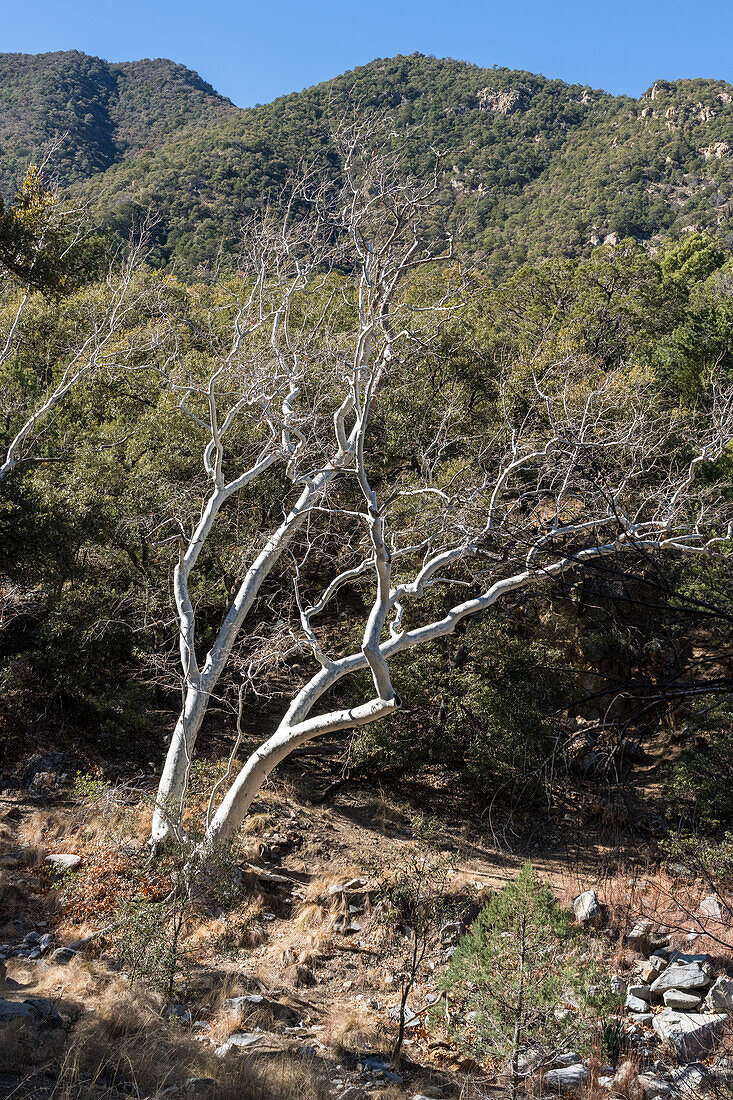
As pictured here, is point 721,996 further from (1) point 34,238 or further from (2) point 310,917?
(1) point 34,238

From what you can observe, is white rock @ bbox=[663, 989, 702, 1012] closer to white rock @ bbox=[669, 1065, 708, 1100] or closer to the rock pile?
the rock pile

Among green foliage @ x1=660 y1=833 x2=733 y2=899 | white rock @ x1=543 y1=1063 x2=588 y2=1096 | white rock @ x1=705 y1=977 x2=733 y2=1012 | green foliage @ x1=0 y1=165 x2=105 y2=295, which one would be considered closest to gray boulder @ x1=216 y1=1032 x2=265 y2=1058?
white rock @ x1=543 y1=1063 x2=588 y2=1096

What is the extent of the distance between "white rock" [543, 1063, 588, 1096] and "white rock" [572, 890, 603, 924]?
9.18 ft

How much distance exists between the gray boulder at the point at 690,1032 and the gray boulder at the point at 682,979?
1.25 ft

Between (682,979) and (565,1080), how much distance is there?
6.76 ft

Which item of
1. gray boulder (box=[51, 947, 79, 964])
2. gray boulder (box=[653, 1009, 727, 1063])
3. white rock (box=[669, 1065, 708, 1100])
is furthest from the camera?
gray boulder (box=[51, 947, 79, 964])

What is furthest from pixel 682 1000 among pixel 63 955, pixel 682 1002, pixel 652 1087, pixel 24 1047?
pixel 63 955

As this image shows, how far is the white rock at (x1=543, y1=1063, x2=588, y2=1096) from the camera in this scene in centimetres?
550

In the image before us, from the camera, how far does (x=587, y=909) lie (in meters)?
8.48

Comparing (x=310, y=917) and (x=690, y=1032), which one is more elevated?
(x=690, y=1032)

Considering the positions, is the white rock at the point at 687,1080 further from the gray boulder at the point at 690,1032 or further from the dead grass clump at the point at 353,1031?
the dead grass clump at the point at 353,1031

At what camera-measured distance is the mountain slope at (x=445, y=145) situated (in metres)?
29.0

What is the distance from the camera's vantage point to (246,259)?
36.0 feet

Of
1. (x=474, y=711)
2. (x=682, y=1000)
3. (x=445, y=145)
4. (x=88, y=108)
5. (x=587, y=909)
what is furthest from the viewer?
(x=88, y=108)
